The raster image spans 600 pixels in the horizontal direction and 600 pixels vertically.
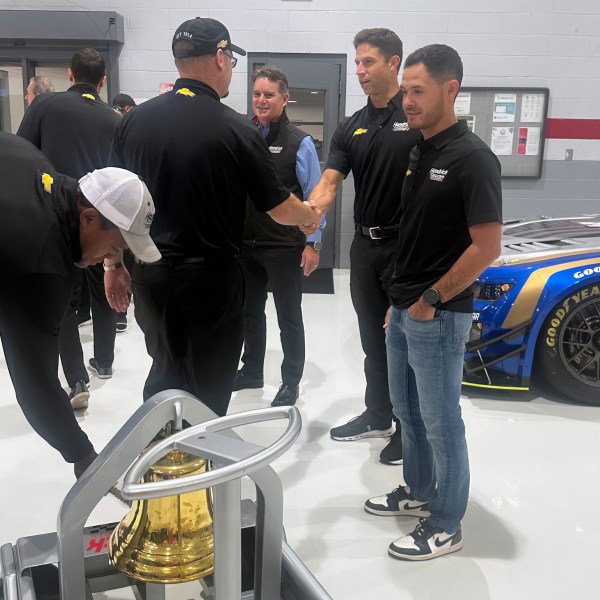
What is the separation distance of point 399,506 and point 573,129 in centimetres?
600

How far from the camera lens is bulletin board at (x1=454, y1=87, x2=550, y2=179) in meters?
7.27

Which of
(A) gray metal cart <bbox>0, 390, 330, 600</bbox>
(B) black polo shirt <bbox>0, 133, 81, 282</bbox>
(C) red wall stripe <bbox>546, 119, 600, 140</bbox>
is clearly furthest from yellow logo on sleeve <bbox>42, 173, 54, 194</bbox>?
(C) red wall stripe <bbox>546, 119, 600, 140</bbox>

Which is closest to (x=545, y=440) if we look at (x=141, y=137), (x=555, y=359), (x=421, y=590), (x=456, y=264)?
(x=555, y=359)

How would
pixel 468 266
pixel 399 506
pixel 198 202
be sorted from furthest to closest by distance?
pixel 399 506, pixel 198 202, pixel 468 266

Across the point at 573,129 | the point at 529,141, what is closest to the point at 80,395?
the point at 529,141

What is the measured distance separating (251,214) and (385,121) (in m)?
1.02

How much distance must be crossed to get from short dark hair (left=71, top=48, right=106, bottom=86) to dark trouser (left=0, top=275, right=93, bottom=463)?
2.66 m

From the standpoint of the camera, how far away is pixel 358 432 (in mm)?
3328

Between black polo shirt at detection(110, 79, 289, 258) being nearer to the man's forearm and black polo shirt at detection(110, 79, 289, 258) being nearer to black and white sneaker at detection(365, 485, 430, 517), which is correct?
the man's forearm

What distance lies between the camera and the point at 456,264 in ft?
6.86

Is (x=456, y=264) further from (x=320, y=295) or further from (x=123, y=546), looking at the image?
(x=320, y=295)

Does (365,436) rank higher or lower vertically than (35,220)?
lower

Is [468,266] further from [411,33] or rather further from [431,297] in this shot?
[411,33]

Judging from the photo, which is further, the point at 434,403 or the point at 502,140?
the point at 502,140
